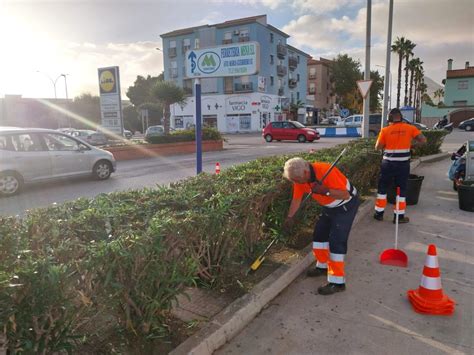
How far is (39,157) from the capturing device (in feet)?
28.0

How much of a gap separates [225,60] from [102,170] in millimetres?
5420

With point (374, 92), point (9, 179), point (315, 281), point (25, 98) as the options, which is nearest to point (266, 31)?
point (374, 92)

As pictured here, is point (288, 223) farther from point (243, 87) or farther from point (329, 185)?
point (243, 87)

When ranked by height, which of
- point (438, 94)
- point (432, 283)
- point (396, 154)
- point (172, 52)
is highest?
point (172, 52)

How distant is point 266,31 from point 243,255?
47.8m

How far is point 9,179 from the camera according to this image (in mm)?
8047

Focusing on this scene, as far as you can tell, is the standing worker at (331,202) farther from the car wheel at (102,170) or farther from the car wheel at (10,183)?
the car wheel at (102,170)

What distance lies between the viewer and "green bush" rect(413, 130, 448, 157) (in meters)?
12.6

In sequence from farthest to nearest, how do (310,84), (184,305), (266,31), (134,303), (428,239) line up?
(310,84)
(266,31)
(428,239)
(184,305)
(134,303)

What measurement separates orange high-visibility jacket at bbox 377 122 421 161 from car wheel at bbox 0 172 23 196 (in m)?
7.87

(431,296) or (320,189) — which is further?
(320,189)

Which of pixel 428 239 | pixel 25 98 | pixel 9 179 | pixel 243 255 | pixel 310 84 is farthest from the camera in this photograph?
pixel 310 84

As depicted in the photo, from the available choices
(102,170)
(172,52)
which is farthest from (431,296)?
(172,52)

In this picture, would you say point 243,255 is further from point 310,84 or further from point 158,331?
point 310,84
